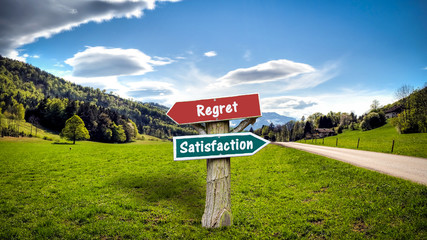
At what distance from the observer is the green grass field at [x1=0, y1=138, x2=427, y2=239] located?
8406 millimetres

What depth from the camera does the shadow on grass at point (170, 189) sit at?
11.6 metres

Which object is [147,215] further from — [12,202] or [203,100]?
[12,202]

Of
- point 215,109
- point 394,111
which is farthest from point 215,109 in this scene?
point 394,111

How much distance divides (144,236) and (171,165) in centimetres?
1384

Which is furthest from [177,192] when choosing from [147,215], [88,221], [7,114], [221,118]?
[7,114]

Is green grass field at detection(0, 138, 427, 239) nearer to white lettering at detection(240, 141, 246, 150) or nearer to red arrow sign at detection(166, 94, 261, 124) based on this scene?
white lettering at detection(240, 141, 246, 150)

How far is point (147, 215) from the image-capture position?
10117 millimetres

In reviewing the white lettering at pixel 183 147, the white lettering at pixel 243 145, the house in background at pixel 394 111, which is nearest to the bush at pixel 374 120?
the house in background at pixel 394 111

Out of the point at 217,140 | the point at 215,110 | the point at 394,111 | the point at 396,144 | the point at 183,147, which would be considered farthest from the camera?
the point at 394,111

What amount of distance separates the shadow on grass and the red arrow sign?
456cm

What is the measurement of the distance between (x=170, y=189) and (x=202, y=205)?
3.38m

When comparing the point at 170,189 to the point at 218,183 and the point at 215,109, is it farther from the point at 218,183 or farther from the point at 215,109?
the point at 215,109

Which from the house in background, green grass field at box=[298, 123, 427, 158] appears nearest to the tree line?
green grass field at box=[298, 123, 427, 158]

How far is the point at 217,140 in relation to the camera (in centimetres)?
801
